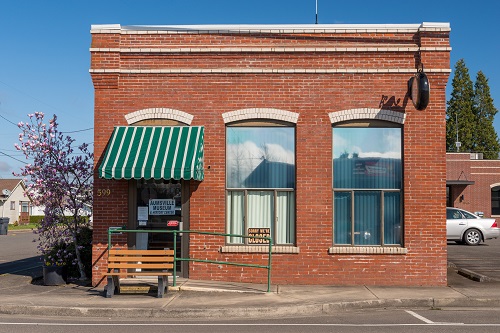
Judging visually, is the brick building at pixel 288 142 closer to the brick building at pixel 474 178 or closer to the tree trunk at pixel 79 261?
the tree trunk at pixel 79 261

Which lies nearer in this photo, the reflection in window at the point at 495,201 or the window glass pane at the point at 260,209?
the window glass pane at the point at 260,209

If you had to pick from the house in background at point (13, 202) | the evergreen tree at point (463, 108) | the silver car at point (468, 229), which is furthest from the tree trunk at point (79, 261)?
the house in background at point (13, 202)

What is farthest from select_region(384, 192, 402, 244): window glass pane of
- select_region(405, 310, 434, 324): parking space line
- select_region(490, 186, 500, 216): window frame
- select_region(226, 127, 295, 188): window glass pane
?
select_region(490, 186, 500, 216): window frame

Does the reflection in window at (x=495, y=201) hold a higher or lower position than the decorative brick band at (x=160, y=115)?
lower

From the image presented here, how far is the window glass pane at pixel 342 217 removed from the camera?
553 inches

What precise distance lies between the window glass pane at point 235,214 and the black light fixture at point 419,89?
440 centimetres

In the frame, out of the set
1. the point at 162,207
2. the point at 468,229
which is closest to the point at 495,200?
the point at 468,229

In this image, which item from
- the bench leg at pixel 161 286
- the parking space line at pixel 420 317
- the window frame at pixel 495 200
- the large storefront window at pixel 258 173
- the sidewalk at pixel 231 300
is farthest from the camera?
the window frame at pixel 495 200

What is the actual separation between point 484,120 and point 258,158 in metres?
49.1

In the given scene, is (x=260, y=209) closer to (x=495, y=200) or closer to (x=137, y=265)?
(x=137, y=265)

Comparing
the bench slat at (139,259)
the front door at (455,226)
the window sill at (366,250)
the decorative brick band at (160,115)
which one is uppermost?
the decorative brick band at (160,115)

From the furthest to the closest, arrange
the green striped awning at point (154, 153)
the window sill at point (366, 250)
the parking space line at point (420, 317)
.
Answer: the window sill at point (366, 250), the green striped awning at point (154, 153), the parking space line at point (420, 317)

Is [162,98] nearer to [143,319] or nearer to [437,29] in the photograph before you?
[143,319]

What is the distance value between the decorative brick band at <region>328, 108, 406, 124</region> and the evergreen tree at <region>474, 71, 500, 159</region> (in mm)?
47066
